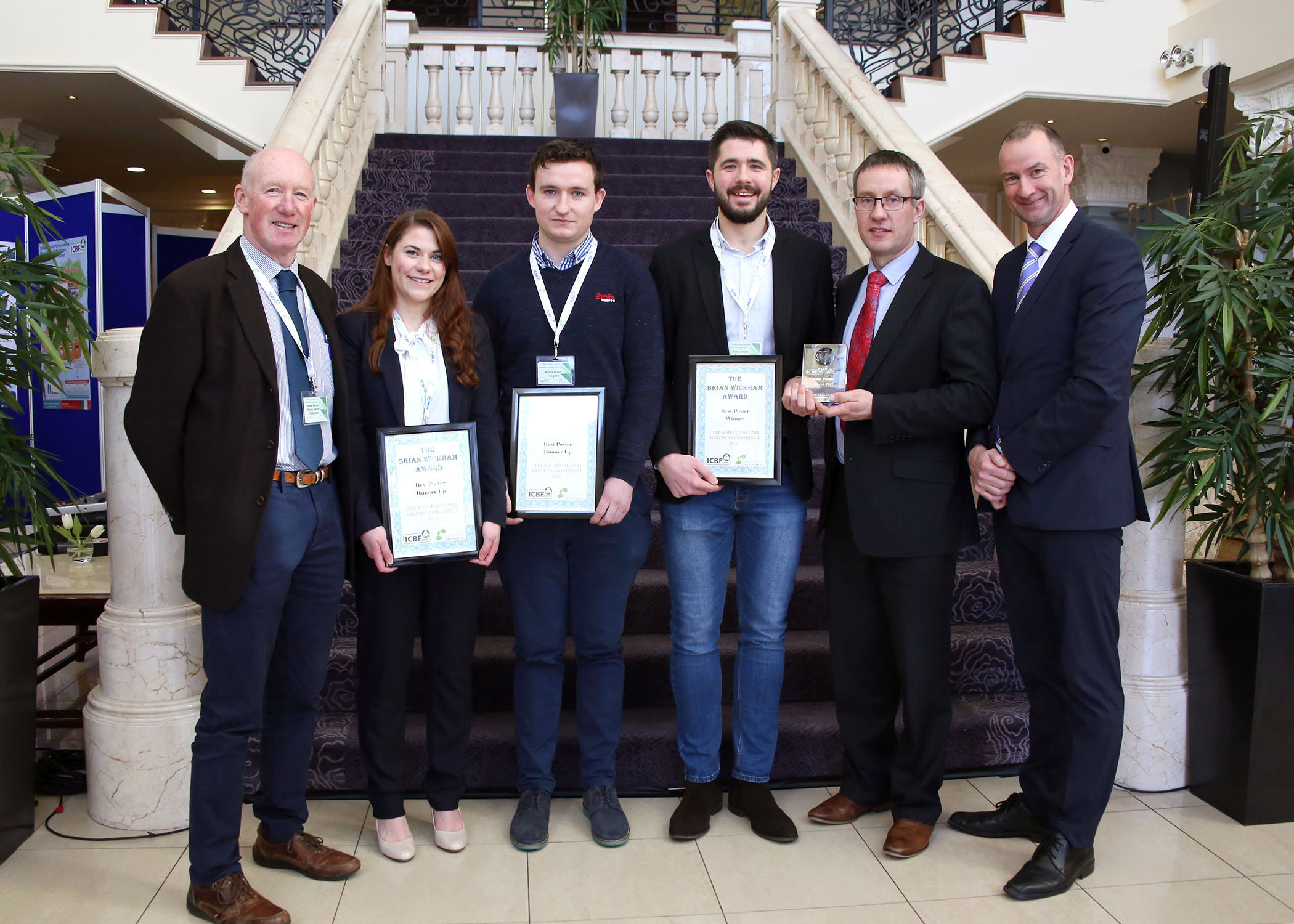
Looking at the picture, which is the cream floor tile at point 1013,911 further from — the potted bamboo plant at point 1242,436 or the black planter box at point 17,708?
the black planter box at point 17,708

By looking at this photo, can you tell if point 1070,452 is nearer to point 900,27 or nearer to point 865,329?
point 865,329

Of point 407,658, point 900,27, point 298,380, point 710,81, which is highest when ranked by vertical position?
point 900,27

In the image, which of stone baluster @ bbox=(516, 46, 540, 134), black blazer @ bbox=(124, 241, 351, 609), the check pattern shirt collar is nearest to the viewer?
black blazer @ bbox=(124, 241, 351, 609)

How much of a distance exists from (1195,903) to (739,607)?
1.23 m

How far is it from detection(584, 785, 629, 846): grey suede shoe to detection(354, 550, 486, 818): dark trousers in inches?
15.0

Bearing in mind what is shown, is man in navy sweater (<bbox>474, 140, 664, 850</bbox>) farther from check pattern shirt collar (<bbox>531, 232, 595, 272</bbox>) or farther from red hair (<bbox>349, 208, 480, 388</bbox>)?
red hair (<bbox>349, 208, 480, 388</bbox>)

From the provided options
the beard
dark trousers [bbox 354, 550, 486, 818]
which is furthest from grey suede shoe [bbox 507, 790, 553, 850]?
the beard

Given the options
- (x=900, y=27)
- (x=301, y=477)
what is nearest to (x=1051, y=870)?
(x=301, y=477)

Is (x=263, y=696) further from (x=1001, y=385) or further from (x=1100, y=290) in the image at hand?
(x=1100, y=290)

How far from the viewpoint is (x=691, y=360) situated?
7.82 ft

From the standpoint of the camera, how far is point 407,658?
2.35 m

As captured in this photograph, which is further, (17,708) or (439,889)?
(17,708)

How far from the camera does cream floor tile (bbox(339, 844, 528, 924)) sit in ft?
7.15

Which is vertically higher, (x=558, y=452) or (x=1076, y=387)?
(x=1076, y=387)
